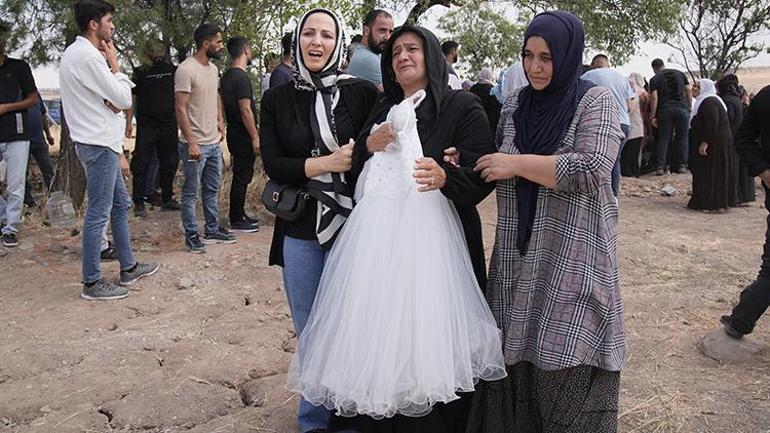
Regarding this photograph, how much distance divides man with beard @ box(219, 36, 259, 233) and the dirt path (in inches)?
15.4

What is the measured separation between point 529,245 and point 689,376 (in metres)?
1.74

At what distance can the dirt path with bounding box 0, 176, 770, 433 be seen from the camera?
3.13 metres

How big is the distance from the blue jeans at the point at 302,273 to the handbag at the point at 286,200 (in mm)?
130

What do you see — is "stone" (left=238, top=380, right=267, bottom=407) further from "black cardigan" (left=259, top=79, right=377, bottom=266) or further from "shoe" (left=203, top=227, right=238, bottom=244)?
"shoe" (left=203, top=227, right=238, bottom=244)

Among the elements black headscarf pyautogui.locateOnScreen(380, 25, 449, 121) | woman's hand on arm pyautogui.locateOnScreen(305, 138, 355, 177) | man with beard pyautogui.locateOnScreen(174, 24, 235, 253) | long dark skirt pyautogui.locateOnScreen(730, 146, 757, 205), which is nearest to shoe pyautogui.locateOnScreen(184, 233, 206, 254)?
man with beard pyautogui.locateOnScreen(174, 24, 235, 253)

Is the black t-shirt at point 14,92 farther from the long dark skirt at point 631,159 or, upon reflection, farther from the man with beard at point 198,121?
the long dark skirt at point 631,159

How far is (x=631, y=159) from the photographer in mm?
10570

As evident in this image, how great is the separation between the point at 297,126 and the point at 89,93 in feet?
7.77

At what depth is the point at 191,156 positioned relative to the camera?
218 inches

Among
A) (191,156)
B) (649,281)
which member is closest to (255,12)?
(191,156)

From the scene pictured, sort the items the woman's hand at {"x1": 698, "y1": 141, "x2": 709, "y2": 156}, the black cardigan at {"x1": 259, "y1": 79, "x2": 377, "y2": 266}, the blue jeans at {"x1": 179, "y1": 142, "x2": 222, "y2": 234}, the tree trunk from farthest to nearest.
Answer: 1. the woman's hand at {"x1": 698, "y1": 141, "x2": 709, "y2": 156}
2. the tree trunk
3. the blue jeans at {"x1": 179, "y1": 142, "x2": 222, "y2": 234}
4. the black cardigan at {"x1": 259, "y1": 79, "x2": 377, "y2": 266}

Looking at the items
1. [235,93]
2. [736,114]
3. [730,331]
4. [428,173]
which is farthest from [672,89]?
[428,173]

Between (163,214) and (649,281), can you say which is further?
(163,214)

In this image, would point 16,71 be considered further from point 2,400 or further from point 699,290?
point 699,290
